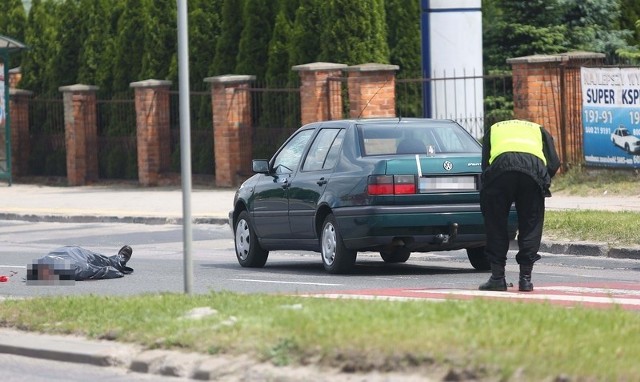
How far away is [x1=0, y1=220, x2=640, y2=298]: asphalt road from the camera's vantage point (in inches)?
539

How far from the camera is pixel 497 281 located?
487 inches

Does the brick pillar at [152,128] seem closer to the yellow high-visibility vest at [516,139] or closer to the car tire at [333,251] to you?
the car tire at [333,251]

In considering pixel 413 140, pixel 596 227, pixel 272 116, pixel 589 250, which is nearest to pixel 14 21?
pixel 272 116

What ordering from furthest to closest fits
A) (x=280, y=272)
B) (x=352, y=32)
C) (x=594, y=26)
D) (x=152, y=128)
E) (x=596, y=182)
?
(x=594, y=26) < (x=152, y=128) < (x=352, y=32) < (x=596, y=182) < (x=280, y=272)

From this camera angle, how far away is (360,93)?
2745cm

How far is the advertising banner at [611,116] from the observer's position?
77.3 feet

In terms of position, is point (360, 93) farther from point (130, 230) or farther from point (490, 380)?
point (490, 380)

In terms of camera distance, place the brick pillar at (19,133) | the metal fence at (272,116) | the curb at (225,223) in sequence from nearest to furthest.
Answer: the curb at (225,223), the metal fence at (272,116), the brick pillar at (19,133)

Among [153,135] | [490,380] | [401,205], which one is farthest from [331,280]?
[153,135]

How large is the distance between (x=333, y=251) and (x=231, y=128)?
16.1 m

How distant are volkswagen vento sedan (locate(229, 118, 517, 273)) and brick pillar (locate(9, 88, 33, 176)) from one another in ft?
75.1

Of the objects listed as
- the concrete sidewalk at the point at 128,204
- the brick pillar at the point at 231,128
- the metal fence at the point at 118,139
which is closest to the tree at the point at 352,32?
the brick pillar at the point at 231,128

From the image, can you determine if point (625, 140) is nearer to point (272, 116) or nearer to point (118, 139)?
point (272, 116)

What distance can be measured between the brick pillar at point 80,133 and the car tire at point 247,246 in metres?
19.1
